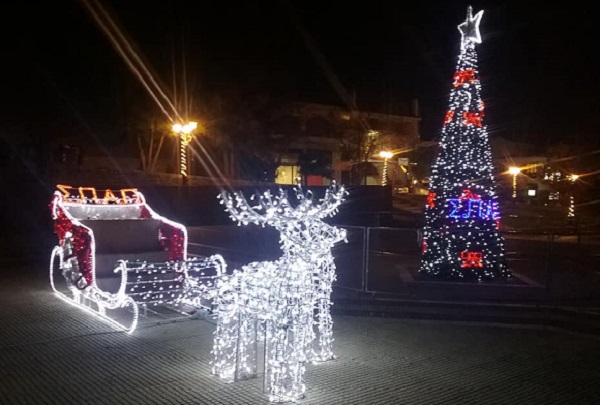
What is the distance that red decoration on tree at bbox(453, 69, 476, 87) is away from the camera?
35.7 ft

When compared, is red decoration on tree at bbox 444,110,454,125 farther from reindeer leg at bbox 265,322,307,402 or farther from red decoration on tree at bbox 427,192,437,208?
reindeer leg at bbox 265,322,307,402

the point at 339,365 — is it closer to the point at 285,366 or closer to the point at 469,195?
the point at 285,366

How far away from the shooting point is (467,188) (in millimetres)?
10844

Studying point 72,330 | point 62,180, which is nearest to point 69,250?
point 72,330

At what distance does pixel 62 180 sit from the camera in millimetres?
26031

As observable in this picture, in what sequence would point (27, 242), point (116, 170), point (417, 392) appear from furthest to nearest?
point (116, 170)
point (27, 242)
point (417, 392)

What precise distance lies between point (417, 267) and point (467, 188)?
2737 millimetres

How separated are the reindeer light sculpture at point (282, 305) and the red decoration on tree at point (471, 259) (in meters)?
5.03

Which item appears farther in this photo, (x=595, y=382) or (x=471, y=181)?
(x=471, y=181)

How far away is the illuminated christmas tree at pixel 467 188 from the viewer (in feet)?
35.4

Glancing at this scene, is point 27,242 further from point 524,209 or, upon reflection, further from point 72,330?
point 524,209

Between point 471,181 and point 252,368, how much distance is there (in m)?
6.42


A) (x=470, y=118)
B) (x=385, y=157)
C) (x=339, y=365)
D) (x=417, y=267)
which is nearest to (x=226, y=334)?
(x=339, y=365)

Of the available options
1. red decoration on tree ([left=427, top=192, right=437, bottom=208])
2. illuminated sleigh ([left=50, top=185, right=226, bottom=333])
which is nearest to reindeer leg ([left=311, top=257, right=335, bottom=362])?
illuminated sleigh ([left=50, top=185, right=226, bottom=333])
